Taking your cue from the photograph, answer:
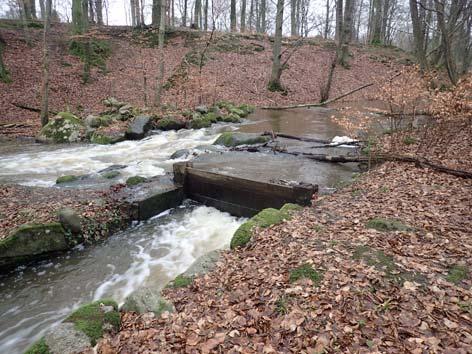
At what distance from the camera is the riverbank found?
3273 millimetres

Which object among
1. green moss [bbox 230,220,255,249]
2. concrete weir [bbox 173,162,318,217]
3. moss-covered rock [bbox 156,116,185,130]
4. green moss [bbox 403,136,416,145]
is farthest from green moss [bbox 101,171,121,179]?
green moss [bbox 403,136,416,145]

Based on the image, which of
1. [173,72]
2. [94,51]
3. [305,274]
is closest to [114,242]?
[305,274]

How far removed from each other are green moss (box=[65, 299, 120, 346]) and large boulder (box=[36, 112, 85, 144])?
11573 millimetres

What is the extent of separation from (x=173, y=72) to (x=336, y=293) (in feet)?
71.8

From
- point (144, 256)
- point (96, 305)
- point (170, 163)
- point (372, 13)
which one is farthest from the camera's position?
point (372, 13)

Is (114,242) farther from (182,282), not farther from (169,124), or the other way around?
(169,124)

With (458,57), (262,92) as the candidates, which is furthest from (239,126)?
(458,57)

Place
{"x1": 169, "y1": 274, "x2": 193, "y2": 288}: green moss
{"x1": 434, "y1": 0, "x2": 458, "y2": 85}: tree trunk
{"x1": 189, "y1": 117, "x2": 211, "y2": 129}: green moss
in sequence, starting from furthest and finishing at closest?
{"x1": 189, "y1": 117, "x2": 211, "y2": 129}: green moss
{"x1": 434, "y1": 0, "x2": 458, "y2": 85}: tree trunk
{"x1": 169, "y1": 274, "x2": 193, "y2": 288}: green moss

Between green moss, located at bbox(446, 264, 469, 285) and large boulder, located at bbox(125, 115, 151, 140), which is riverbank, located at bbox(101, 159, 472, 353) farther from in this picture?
large boulder, located at bbox(125, 115, 151, 140)

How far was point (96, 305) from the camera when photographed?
425 cm

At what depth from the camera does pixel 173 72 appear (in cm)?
2327

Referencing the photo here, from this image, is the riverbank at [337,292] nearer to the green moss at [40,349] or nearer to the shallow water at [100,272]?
the green moss at [40,349]

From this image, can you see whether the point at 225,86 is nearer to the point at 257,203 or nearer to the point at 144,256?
the point at 257,203

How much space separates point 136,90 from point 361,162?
15862mm
